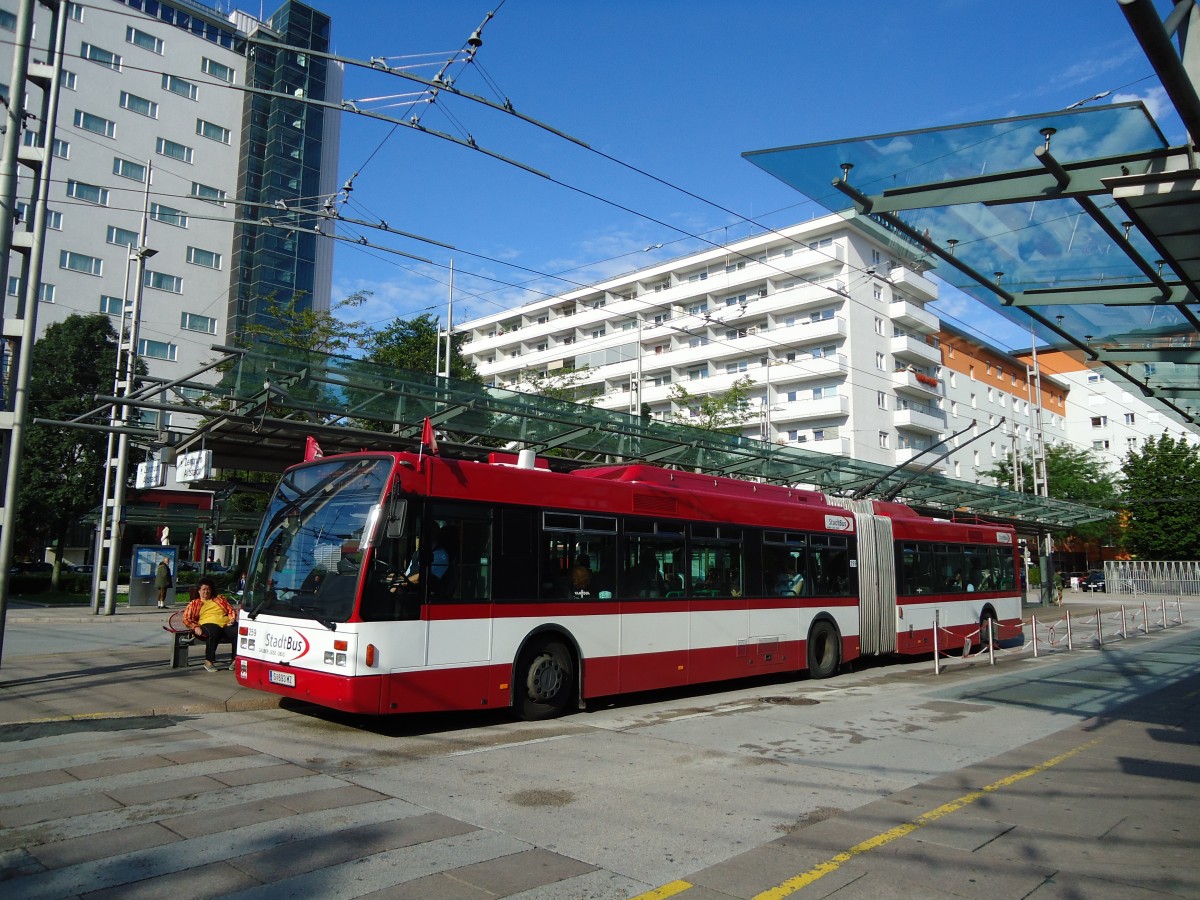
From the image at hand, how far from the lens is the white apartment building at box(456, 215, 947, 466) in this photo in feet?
177

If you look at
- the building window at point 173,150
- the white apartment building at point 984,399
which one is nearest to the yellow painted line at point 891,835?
the white apartment building at point 984,399

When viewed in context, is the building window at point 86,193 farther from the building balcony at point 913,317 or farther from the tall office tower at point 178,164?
the building balcony at point 913,317

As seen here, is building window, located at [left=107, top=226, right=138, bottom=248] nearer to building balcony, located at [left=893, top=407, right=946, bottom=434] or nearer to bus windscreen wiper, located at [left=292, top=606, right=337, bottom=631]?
bus windscreen wiper, located at [left=292, top=606, right=337, bottom=631]

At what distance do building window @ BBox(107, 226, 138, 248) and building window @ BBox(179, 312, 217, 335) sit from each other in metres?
5.04

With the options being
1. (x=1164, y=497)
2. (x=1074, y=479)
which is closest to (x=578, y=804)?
(x=1164, y=497)

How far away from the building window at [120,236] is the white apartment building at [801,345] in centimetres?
2412

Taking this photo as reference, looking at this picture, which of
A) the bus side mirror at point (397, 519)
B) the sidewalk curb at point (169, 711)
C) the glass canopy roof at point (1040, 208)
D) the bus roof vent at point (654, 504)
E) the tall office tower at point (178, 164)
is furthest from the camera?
the tall office tower at point (178, 164)

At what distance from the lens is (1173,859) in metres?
5.50

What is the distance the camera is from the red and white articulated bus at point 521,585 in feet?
28.9

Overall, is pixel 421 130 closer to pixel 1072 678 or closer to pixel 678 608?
pixel 678 608

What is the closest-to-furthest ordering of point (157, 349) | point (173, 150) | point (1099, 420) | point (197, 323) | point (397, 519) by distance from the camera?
point (397, 519) → point (157, 349) → point (173, 150) → point (197, 323) → point (1099, 420)

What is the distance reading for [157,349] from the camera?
5019 cm

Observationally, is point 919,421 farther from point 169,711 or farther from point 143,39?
point 143,39

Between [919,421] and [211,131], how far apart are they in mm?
50289
